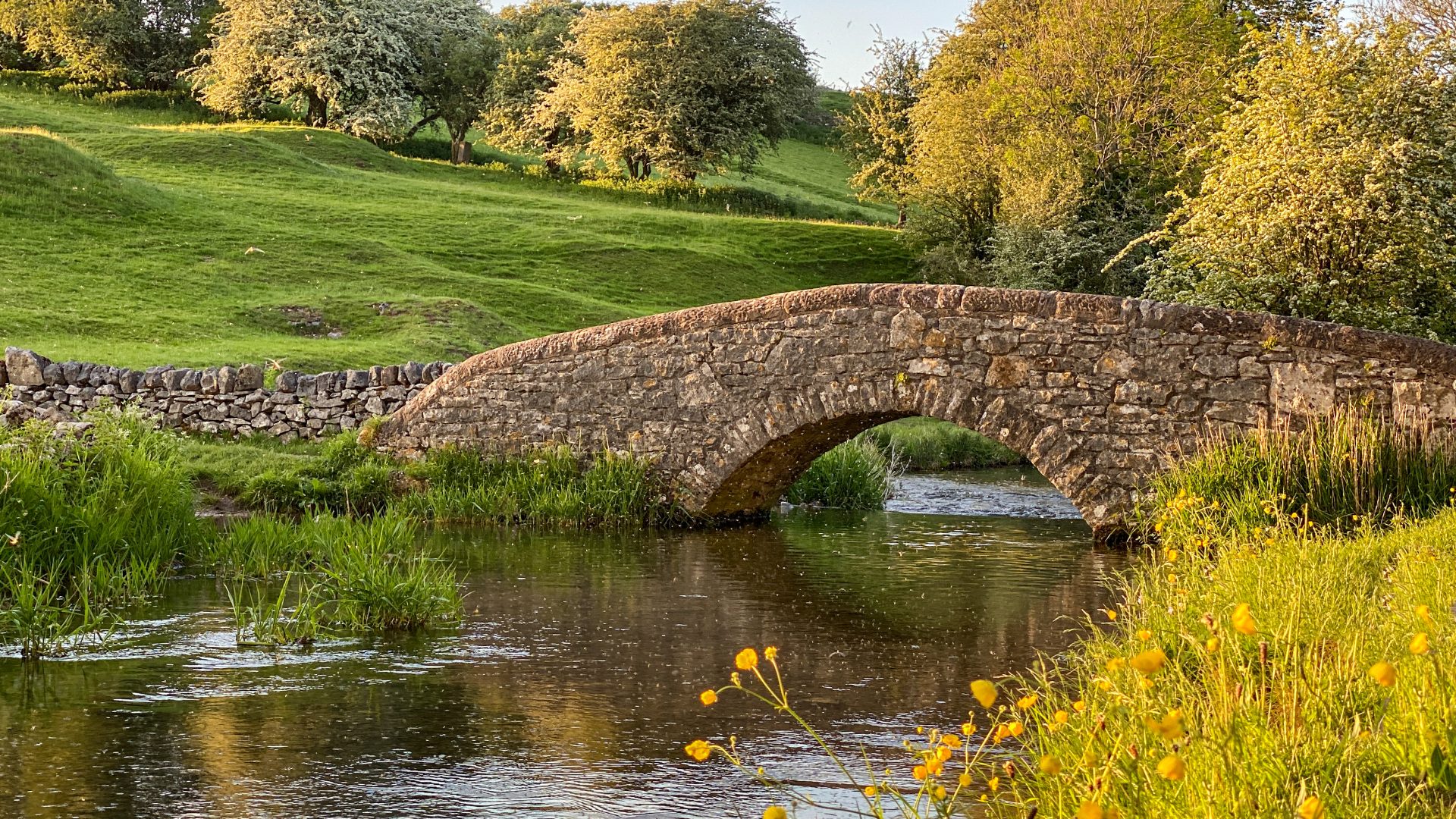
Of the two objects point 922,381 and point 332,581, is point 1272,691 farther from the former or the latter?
point 922,381

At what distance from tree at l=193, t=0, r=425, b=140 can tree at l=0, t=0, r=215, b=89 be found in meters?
3.83

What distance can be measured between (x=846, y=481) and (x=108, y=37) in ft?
134

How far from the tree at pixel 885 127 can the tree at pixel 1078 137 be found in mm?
5399

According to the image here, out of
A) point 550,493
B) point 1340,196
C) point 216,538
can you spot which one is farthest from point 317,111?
point 216,538

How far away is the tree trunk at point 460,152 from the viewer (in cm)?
4781

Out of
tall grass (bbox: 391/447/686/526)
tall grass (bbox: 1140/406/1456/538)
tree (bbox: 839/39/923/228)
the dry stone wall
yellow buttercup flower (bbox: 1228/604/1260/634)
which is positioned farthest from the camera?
tree (bbox: 839/39/923/228)

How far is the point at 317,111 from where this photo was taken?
46.3 metres

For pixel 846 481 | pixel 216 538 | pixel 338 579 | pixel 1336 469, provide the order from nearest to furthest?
pixel 338 579 → pixel 216 538 → pixel 1336 469 → pixel 846 481

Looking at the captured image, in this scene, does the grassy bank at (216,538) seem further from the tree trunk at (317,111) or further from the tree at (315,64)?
the tree trunk at (317,111)

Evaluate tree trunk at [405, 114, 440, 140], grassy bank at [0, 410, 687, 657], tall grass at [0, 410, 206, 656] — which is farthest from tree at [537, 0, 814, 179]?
tall grass at [0, 410, 206, 656]

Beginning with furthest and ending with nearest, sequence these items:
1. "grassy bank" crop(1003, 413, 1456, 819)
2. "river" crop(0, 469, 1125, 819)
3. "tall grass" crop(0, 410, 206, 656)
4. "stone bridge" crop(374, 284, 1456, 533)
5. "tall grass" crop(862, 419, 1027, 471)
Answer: "tall grass" crop(862, 419, 1027, 471)
"stone bridge" crop(374, 284, 1456, 533)
"tall grass" crop(0, 410, 206, 656)
"river" crop(0, 469, 1125, 819)
"grassy bank" crop(1003, 413, 1456, 819)

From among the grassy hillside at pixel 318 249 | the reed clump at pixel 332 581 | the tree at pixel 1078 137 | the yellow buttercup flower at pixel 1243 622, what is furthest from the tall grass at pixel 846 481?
the yellow buttercup flower at pixel 1243 622

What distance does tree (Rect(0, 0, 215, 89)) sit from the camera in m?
48.2

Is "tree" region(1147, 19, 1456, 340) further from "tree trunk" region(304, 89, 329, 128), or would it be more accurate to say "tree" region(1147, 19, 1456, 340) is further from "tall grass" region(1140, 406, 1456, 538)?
"tree trunk" region(304, 89, 329, 128)
